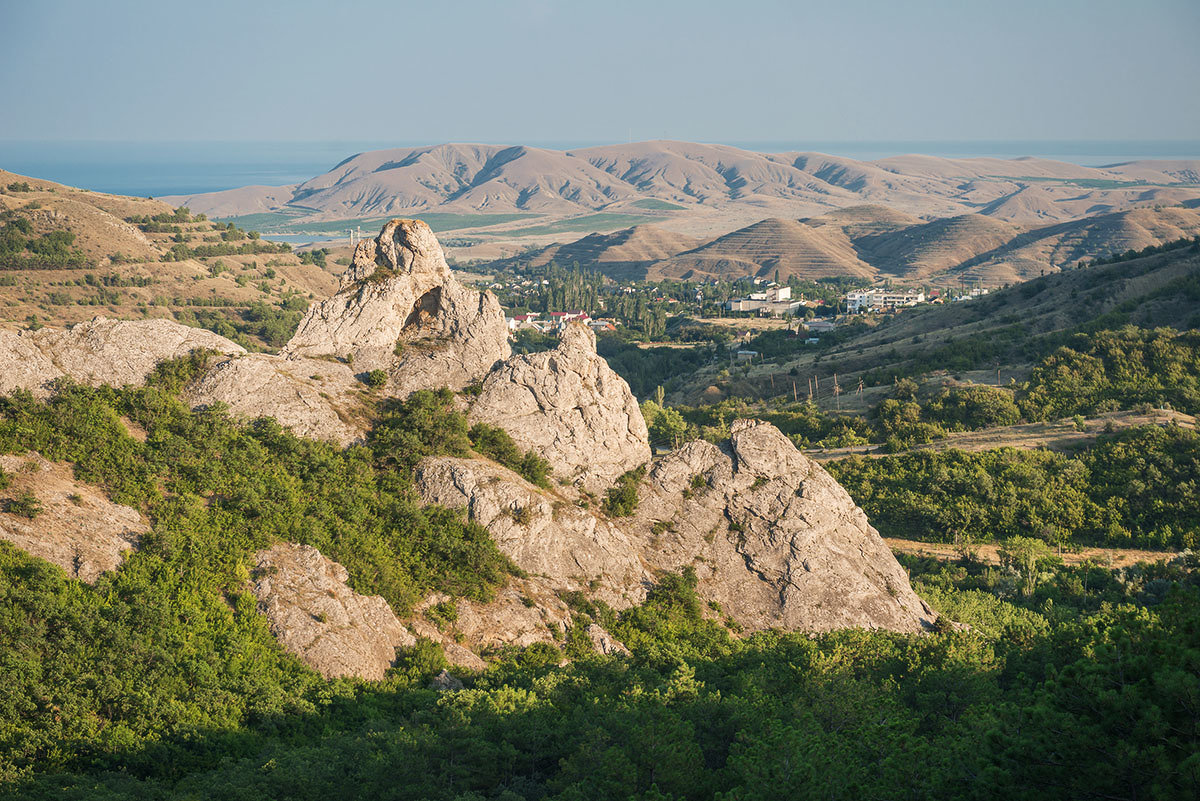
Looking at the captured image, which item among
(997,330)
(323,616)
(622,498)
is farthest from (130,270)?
(323,616)

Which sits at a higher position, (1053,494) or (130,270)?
(130,270)

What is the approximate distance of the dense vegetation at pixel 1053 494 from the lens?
55.8 meters

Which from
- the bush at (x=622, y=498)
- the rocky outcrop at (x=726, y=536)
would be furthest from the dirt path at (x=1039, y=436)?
the bush at (x=622, y=498)

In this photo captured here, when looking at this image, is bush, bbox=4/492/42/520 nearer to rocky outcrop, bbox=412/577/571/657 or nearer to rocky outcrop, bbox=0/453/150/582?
rocky outcrop, bbox=0/453/150/582

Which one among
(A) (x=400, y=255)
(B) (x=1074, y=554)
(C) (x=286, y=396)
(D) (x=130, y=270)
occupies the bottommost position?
(B) (x=1074, y=554)

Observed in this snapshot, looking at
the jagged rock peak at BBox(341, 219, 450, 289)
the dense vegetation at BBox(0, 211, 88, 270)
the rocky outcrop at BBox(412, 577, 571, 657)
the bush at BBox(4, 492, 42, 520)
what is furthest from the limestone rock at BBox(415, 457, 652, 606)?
the dense vegetation at BBox(0, 211, 88, 270)

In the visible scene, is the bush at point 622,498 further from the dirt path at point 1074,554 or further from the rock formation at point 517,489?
the dirt path at point 1074,554

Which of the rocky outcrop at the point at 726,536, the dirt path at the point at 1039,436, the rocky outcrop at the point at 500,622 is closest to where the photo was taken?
the rocky outcrop at the point at 500,622

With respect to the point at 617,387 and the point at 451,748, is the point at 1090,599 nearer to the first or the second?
the point at 617,387

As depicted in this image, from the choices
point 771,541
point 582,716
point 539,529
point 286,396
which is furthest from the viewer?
point 771,541

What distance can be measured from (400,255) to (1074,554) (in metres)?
42.3

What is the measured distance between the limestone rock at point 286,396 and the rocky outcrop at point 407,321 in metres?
2.02

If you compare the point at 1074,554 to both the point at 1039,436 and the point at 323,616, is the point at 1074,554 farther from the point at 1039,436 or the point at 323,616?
the point at 323,616

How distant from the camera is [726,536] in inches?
1444
